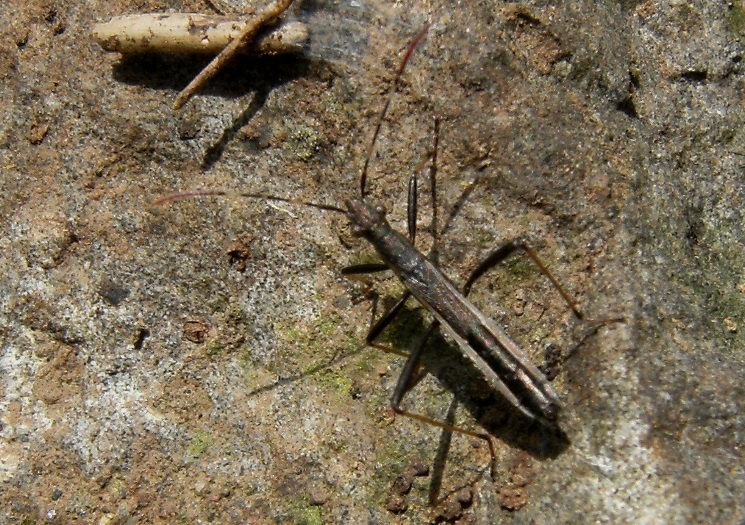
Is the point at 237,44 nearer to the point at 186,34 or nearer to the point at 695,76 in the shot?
the point at 186,34

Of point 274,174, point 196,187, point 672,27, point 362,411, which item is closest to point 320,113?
point 274,174

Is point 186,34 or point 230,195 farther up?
point 186,34

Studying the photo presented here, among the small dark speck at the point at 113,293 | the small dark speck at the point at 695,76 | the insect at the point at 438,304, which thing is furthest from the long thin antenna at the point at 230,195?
the small dark speck at the point at 695,76

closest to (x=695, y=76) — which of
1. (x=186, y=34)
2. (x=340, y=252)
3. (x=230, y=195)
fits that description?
(x=340, y=252)

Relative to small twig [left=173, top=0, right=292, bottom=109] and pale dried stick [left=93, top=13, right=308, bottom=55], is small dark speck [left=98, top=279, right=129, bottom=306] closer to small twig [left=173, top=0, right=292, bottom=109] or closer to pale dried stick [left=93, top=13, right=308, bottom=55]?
small twig [left=173, top=0, right=292, bottom=109]

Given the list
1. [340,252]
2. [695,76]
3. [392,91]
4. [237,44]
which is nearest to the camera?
[392,91]

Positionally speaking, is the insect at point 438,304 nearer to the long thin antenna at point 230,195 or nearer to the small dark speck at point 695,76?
the long thin antenna at point 230,195
